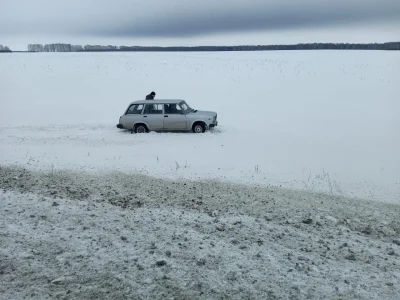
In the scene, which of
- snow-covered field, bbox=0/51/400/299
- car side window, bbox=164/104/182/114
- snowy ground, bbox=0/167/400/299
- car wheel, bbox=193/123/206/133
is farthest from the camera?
car side window, bbox=164/104/182/114

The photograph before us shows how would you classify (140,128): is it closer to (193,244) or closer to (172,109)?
(172,109)

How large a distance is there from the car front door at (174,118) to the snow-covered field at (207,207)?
66 cm

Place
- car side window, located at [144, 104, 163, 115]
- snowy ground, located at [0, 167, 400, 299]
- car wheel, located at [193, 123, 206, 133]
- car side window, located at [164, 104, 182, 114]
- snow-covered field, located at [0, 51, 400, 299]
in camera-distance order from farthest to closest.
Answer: car side window, located at [144, 104, 163, 115] → car side window, located at [164, 104, 182, 114] → car wheel, located at [193, 123, 206, 133] → snow-covered field, located at [0, 51, 400, 299] → snowy ground, located at [0, 167, 400, 299]

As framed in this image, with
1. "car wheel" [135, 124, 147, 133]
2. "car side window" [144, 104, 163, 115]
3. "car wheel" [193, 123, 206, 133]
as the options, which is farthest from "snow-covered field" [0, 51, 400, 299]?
"car side window" [144, 104, 163, 115]

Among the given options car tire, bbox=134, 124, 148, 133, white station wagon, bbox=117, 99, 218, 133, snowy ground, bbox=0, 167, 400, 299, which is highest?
white station wagon, bbox=117, 99, 218, 133

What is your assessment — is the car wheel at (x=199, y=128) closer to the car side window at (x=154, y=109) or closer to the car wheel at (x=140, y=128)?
the car side window at (x=154, y=109)

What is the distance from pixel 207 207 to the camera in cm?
743

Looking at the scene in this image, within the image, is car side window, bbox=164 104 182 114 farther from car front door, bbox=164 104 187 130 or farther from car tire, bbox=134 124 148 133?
car tire, bbox=134 124 148 133

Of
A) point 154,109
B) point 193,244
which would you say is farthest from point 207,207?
point 154,109

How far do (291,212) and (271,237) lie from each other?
1.31m

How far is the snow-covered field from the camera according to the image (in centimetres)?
485

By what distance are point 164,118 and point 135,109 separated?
139 centimetres

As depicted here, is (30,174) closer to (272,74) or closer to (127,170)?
(127,170)

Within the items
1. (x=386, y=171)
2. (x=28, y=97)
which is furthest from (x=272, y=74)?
(x=386, y=171)
